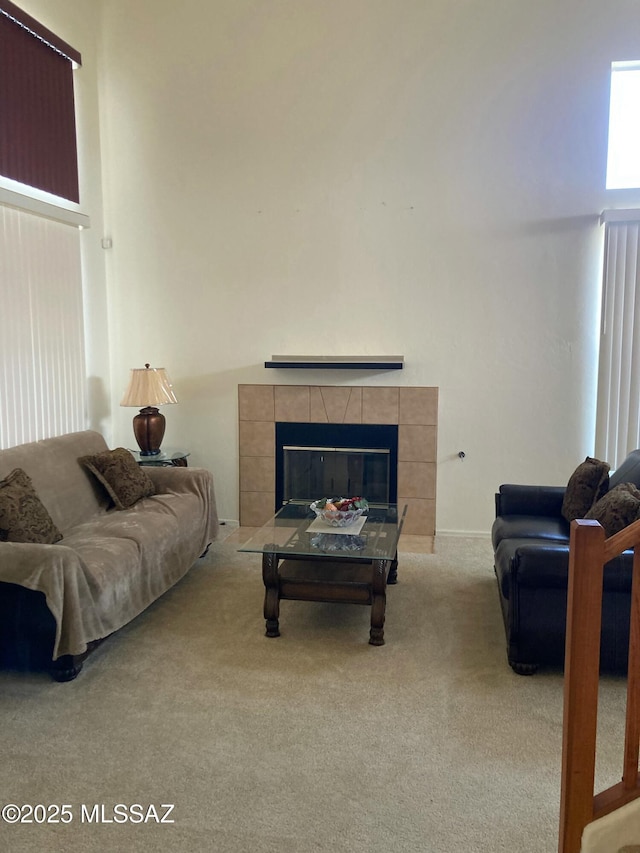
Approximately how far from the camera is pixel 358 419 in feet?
16.5

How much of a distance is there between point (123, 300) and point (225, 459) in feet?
4.89

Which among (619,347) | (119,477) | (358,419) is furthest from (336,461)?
(619,347)

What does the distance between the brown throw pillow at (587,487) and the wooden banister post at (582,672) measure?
191cm

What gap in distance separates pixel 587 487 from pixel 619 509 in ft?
2.22

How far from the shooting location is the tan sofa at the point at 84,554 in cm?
275

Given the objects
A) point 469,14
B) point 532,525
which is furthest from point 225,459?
point 469,14

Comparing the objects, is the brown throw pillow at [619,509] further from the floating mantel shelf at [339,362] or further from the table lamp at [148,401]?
the table lamp at [148,401]

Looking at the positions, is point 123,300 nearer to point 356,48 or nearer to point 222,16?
point 222,16

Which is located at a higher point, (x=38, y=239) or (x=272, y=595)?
(x=38, y=239)

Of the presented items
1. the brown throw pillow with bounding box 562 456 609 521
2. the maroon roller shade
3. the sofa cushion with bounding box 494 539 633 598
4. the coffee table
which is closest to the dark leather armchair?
the sofa cushion with bounding box 494 539 633 598

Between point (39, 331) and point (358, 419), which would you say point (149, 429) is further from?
point (358, 419)

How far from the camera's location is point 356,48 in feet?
15.5

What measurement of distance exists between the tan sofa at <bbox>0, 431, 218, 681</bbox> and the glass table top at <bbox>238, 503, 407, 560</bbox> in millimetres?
538

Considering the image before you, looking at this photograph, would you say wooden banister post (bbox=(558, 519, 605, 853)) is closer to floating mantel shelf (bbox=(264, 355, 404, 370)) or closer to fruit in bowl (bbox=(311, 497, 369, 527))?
fruit in bowl (bbox=(311, 497, 369, 527))
